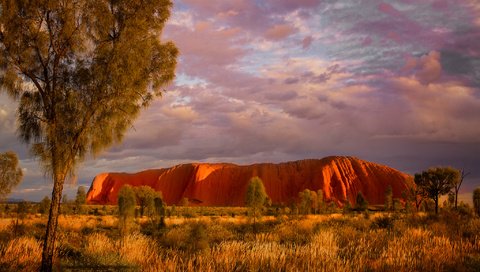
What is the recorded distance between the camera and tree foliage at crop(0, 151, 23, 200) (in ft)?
145

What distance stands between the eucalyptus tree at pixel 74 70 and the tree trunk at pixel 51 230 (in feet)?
0.10

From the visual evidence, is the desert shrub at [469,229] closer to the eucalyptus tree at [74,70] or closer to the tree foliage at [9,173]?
the eucalyptus tree at [74,70]

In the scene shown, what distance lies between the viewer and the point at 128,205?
114ft

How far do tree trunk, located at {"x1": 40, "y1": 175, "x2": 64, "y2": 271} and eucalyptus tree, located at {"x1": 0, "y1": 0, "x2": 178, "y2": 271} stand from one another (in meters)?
0.03

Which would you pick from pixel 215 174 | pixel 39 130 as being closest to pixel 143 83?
pixel 39 130

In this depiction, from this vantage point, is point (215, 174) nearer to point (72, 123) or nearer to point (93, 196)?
point (93, 196)

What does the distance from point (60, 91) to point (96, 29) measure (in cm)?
230

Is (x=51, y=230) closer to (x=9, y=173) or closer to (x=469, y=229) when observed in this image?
(x=469, y=229)

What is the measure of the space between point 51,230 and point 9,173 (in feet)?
135

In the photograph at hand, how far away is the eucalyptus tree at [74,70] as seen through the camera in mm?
11516

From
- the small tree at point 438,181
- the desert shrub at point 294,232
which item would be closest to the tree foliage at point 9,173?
the desert shrub at point 294,232

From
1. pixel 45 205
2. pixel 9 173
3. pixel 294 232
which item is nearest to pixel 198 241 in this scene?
pixel 294 232

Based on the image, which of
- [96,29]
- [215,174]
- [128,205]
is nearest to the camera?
[96,29]

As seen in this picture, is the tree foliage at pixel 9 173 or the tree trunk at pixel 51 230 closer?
the tree trunk at pixel 51 230
